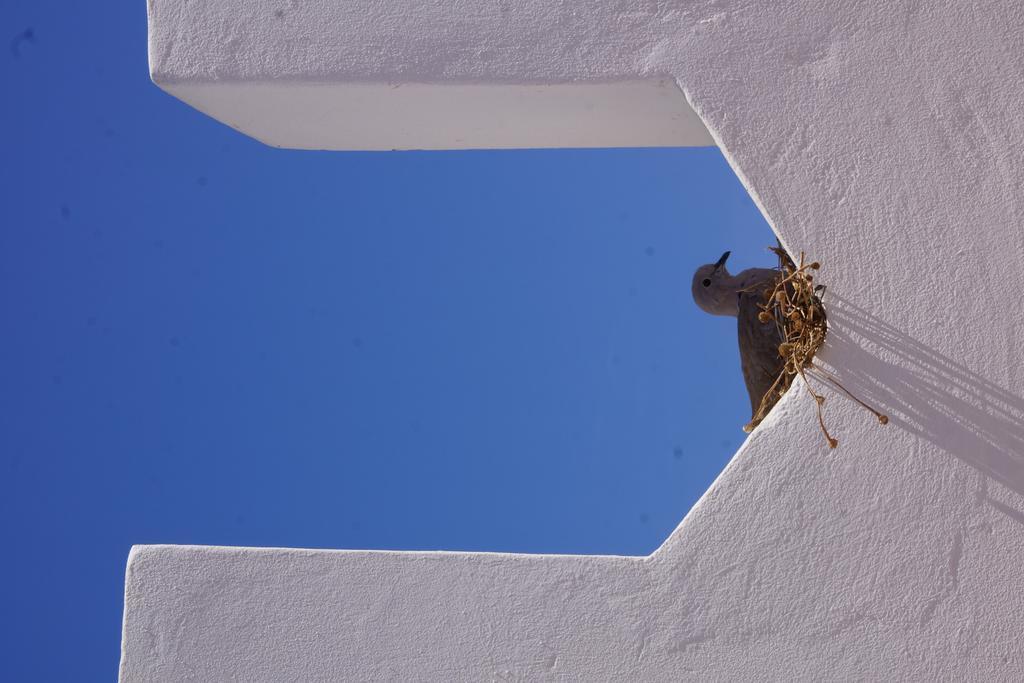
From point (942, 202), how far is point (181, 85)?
53.1 inches

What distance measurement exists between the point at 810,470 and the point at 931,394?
0.78 ft

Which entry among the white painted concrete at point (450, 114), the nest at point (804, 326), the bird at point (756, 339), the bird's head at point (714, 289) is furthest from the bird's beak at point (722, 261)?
the nest at point (804, 326)

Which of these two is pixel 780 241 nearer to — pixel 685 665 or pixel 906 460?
pixel 906 460

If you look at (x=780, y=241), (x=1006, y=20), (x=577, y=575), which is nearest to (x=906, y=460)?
(x=780, y=241)

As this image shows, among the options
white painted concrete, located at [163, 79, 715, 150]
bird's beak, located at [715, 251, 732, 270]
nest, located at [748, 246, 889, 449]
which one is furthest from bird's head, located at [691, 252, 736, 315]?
nest, located at [748, 246, 889, 449]

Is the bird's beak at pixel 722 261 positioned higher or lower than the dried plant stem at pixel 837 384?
higher

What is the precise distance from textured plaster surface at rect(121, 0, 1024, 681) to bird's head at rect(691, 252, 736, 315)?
32.6 inches

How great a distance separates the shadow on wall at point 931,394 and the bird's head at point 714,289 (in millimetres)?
821

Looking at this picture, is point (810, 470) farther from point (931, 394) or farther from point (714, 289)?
point (714, 289)

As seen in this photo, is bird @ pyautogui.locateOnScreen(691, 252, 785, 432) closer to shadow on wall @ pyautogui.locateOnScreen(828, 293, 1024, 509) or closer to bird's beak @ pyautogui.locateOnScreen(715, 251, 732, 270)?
bird's beak @ pyautogui.locateOnScreen(715, 251, 732, 270)

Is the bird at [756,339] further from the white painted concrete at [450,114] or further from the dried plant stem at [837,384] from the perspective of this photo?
the white painted concrete at [450,114]

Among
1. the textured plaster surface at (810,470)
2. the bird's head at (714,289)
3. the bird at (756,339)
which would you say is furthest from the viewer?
the bird's head at (714,289)

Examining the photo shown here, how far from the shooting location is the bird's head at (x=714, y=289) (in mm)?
2744

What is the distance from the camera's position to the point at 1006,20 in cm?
193
